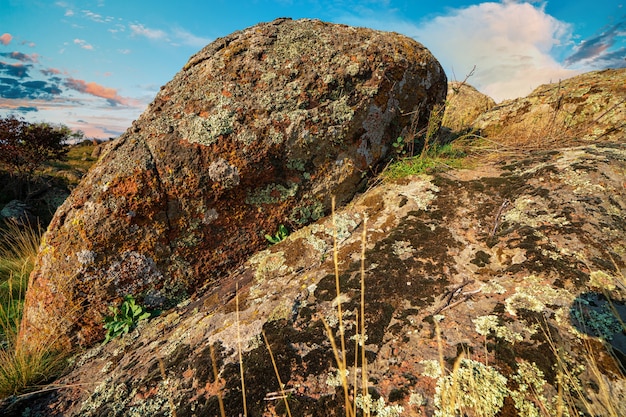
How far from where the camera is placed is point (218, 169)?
3.25 m

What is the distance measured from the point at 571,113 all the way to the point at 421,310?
19.1ft

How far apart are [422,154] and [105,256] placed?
3.74 meters

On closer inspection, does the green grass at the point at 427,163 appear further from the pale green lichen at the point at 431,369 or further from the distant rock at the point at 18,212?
the distant rock at the point at 18,212

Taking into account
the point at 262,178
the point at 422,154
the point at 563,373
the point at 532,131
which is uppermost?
the point at 532,131

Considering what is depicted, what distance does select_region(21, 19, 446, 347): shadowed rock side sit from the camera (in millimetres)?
3100

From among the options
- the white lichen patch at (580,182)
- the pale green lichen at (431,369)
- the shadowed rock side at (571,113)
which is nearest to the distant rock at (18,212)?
the pale green lichen at (431,369)

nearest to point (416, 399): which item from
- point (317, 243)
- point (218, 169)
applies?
point (317, 243)

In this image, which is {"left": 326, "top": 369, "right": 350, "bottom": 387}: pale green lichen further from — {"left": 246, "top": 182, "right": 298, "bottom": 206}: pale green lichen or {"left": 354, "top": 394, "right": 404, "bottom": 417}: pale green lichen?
{"left": 246, "top": 182, "right": 298, "bottom": 206}: pale green lichen

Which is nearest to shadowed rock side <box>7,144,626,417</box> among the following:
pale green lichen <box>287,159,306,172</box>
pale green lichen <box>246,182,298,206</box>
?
pale green lichen <box>246,182,298,206</box>

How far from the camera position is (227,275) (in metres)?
3.41

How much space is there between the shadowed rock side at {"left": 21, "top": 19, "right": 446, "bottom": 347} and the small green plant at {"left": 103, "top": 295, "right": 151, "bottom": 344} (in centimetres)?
9

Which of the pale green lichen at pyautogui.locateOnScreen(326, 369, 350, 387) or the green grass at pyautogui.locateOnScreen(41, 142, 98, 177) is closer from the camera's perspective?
the pale green lichen at pyautogui.locateOnScreen(326, 369, 350, 387)

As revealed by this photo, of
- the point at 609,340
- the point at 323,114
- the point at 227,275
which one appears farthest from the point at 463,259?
the point at 227,275

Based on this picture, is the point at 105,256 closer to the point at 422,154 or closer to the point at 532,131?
the point at 422,154
